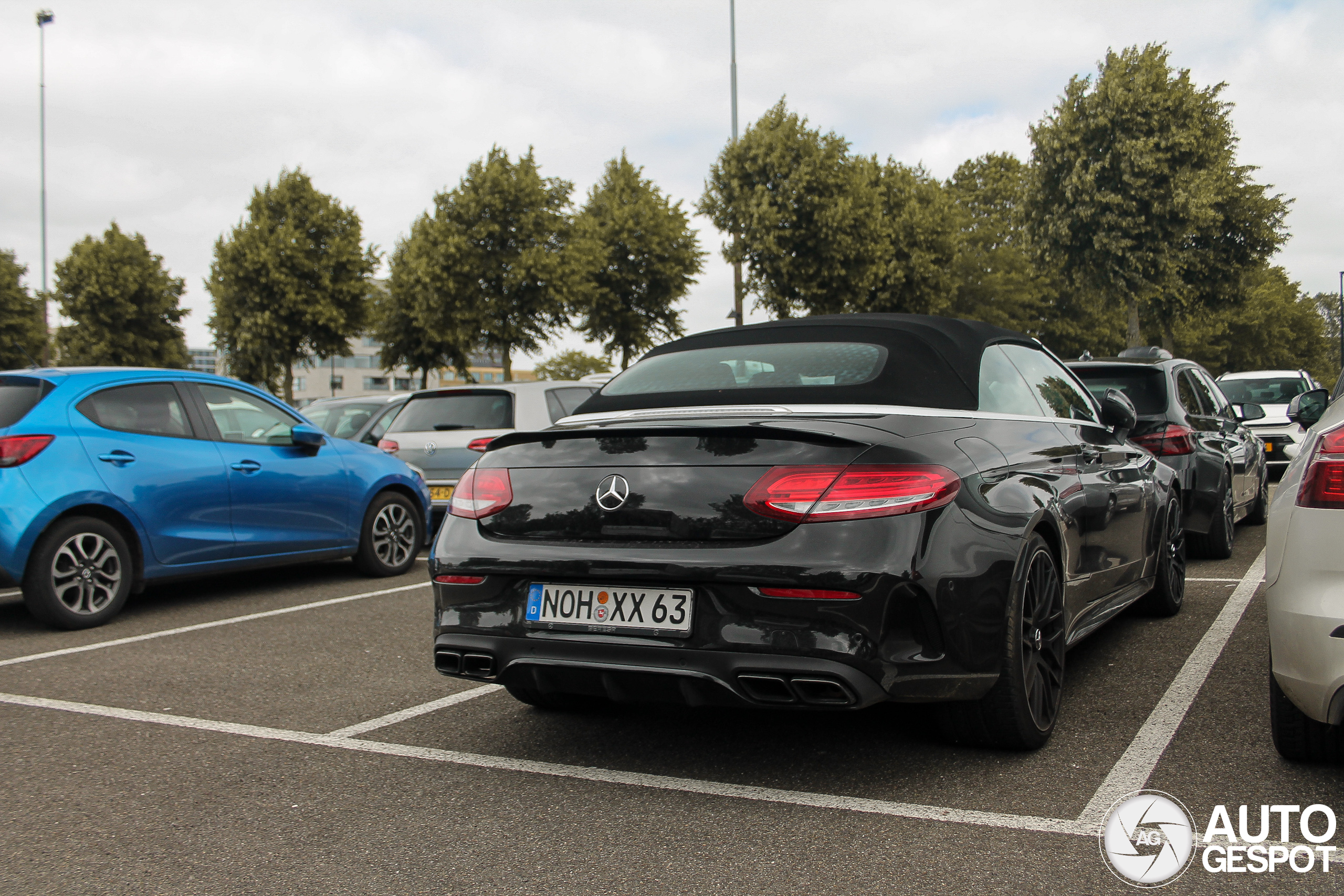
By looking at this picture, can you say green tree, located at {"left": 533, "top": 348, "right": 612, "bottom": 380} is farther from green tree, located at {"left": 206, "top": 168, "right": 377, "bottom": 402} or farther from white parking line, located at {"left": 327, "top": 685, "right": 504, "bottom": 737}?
white parking line, located at {"left": 327, "top": 685, "right": 504, "bottom": 737}

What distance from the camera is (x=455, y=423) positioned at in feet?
33.1

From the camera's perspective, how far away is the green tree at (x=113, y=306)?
44500 mm

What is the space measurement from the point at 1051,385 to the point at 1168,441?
324 centimetres

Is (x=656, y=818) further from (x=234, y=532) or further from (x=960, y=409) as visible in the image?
(x=234, y=532)

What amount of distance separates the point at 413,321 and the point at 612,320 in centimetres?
712

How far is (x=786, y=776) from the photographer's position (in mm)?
3580

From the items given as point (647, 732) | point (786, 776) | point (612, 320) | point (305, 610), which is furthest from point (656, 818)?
point (612, 320)

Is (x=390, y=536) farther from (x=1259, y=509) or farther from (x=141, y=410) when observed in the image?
(x=1259, y=509)

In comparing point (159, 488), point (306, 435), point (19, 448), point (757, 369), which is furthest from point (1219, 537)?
point (19, 448)

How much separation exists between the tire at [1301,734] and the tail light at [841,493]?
4.01 feet

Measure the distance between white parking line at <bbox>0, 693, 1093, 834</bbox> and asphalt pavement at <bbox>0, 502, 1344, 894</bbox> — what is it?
0.04 ft

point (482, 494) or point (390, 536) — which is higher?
point (482, 494)

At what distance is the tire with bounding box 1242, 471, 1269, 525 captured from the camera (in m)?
10.2

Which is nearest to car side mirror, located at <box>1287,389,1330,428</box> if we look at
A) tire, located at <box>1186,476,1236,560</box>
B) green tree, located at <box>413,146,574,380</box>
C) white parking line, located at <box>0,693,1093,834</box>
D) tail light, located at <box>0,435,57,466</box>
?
tire, located at <box>1186,476,1236,560</box>
